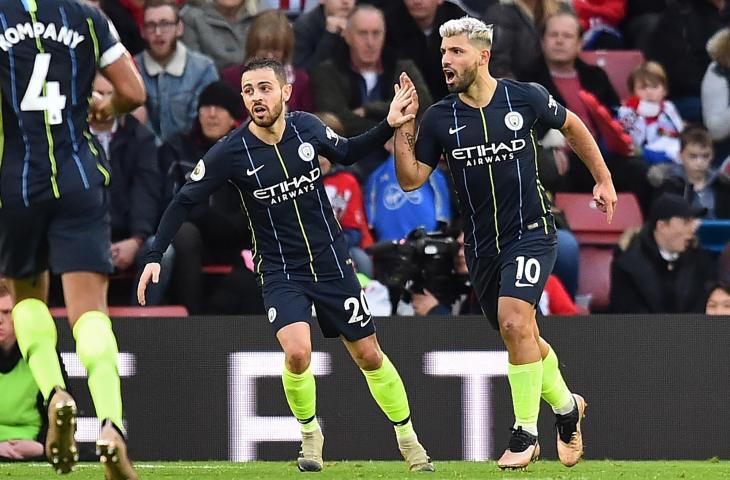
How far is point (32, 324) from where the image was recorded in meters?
6.84

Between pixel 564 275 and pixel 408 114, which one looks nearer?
pixel 408 114

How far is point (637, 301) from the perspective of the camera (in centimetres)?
1138

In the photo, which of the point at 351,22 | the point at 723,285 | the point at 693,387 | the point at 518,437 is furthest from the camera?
the point at 351,22

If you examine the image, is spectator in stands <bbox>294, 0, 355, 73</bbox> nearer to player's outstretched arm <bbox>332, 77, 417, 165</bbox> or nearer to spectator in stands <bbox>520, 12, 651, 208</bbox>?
spectator in stands <bbox>520, 12, 651, 208</bbox>

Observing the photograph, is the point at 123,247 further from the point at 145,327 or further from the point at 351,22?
the point at 351,22

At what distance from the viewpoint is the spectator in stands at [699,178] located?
40.4 ft

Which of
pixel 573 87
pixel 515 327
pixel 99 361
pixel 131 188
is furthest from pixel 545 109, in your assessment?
pixel 573 87

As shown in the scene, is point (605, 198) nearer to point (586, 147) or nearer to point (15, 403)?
point (586, 147)

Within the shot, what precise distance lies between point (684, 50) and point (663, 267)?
8.16 ft

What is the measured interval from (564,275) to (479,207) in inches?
130

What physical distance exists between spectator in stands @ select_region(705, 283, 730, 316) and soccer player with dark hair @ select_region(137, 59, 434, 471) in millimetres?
3040

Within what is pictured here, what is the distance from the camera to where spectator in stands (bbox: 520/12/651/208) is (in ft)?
40.9

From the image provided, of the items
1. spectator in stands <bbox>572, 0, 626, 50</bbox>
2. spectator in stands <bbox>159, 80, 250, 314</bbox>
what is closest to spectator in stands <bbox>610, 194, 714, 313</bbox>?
spectator in stands <bbox>572, 0, 626, 50</bbox>

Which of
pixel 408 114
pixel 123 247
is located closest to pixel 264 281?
pixel 408 114
